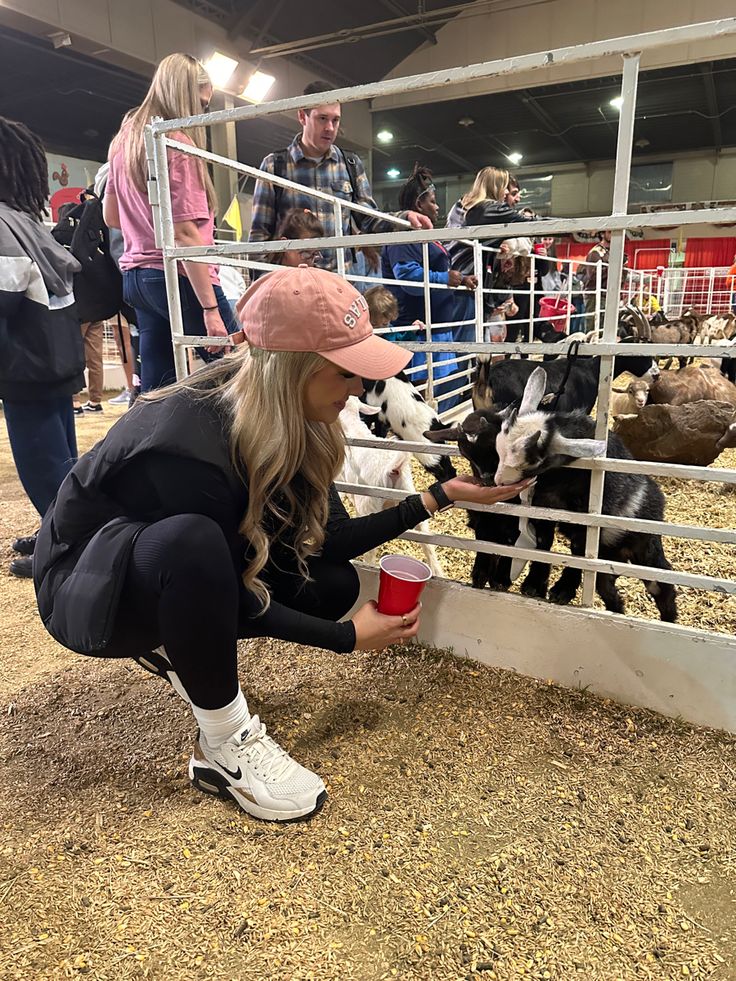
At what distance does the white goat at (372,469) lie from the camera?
242 cm

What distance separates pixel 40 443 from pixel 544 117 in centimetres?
1520

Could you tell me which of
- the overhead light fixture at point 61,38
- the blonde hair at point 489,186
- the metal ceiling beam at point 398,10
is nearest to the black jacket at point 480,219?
the blonde hair at point 489,186

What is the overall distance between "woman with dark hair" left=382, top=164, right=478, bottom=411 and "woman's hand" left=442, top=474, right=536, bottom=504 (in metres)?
3.12

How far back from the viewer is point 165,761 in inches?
65.3

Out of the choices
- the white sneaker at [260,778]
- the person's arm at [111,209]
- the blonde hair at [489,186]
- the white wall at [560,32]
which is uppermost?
the white wall at [560,32]

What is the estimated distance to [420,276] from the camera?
494 cm

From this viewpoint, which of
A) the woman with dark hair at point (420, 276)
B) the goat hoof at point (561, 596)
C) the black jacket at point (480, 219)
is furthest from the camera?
the woman with dark hair at point (420, 276)

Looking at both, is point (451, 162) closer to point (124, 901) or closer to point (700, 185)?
point (700, 185)

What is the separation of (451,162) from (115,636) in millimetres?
19825

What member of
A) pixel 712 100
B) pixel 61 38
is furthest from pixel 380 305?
pixel 712 100

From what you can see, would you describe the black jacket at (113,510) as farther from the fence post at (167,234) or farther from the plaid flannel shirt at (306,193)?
the plaid flannel shirt at (306,193)

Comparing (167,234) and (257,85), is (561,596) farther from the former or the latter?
(257,85)

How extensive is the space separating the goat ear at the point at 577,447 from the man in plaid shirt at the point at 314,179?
1.60m

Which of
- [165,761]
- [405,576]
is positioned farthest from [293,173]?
[165,761]
